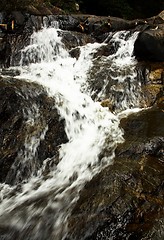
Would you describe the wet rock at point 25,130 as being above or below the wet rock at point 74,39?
below

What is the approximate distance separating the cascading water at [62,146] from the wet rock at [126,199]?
0.82ft

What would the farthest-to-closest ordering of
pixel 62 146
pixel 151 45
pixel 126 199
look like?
pixel 151 45 → pixel 62 146 → pixel 126 199

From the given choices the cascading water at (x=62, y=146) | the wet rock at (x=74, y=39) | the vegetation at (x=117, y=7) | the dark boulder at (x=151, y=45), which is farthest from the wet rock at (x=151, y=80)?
the vegetation at (x=117, y=7)

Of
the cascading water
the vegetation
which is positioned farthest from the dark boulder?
the vegetation

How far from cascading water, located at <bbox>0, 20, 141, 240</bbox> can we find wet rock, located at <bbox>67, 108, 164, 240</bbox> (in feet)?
0.82

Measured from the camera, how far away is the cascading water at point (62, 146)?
4035mm

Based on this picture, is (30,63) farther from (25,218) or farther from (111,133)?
(25,218)

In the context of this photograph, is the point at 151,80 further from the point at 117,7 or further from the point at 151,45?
the point at 117,7

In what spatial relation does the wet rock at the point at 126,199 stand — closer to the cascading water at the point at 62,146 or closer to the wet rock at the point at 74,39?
the cascading water at the point at 62,146

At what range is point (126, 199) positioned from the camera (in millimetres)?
3887

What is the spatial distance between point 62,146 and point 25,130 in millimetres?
941

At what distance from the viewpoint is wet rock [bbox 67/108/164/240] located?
3461 mm

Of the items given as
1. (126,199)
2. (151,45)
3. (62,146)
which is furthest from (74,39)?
(126,199)

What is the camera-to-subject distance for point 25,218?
4062 mm
